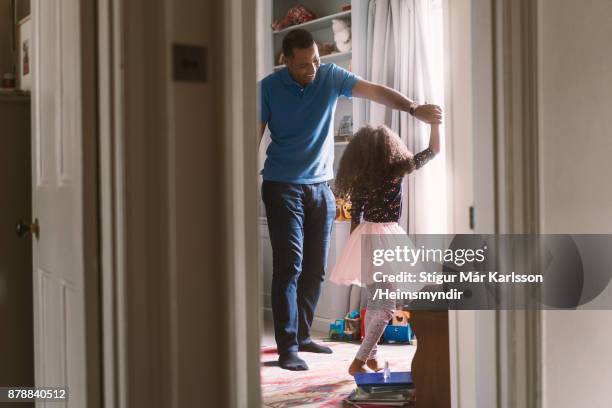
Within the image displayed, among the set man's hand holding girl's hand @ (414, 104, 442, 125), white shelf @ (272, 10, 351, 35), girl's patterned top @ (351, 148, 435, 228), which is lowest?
girl's patterned top @ (351, 148, 435, 228)

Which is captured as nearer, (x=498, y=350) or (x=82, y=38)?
(x=82, y=38)

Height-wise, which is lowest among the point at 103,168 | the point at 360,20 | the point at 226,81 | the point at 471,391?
the point at 471,391

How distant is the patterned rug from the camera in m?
2.94

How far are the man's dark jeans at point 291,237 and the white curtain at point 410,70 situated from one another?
84 centimetres

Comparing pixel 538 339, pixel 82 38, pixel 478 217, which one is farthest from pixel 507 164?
pixel 82 38

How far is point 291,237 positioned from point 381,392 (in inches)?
35.4

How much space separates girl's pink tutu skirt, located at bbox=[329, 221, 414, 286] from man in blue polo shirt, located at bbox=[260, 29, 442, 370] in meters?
0.15

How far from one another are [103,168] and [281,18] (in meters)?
4.07

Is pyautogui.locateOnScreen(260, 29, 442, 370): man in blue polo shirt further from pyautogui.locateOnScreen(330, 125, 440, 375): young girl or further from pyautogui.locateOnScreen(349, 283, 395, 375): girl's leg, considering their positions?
pyautogui.locateOnScreen(349, 283, 395, 375): girl's leg

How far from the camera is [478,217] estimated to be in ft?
6.03

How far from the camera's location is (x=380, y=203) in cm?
355

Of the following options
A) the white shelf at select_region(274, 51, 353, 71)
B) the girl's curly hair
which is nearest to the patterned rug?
the girl's curly hair

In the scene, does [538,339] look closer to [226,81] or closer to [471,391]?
[471,391]

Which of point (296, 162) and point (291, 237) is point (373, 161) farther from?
point (291, 237)
